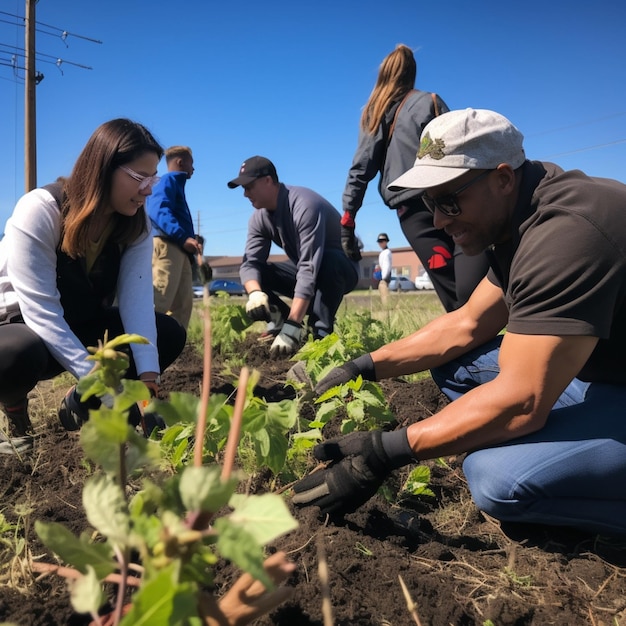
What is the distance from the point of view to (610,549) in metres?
1.77

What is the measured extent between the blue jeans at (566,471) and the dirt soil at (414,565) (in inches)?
4.9

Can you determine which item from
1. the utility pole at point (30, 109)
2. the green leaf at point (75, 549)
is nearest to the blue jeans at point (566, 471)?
the green leaf at point (75, 549)

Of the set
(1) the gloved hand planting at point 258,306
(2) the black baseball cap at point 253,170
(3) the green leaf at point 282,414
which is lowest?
(1) the gloved hand planting at point 258,306

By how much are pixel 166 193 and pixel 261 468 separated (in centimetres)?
314

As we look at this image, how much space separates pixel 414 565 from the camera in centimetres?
154

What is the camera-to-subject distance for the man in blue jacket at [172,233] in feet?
15.1

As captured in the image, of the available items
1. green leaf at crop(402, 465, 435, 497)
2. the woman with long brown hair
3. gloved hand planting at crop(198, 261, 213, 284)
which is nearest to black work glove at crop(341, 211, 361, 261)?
the woman with long brown hair

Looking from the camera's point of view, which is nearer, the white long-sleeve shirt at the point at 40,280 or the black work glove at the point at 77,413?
the white long-sleeve shirt at the point at 40,280

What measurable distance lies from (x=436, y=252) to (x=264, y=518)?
9.17 ft

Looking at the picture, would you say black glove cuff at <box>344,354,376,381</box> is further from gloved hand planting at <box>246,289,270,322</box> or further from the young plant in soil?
gloved hand planting at <box>246,289,270,322</box>

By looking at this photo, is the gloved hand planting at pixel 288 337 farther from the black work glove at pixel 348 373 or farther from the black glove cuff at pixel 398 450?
the black glove cuff at pixel 398 450

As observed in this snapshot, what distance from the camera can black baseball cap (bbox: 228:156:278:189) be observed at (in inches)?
167

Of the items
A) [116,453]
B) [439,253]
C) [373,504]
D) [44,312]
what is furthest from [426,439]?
[439,253]

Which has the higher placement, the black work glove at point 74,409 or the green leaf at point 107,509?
the green leaf at point 107,509
